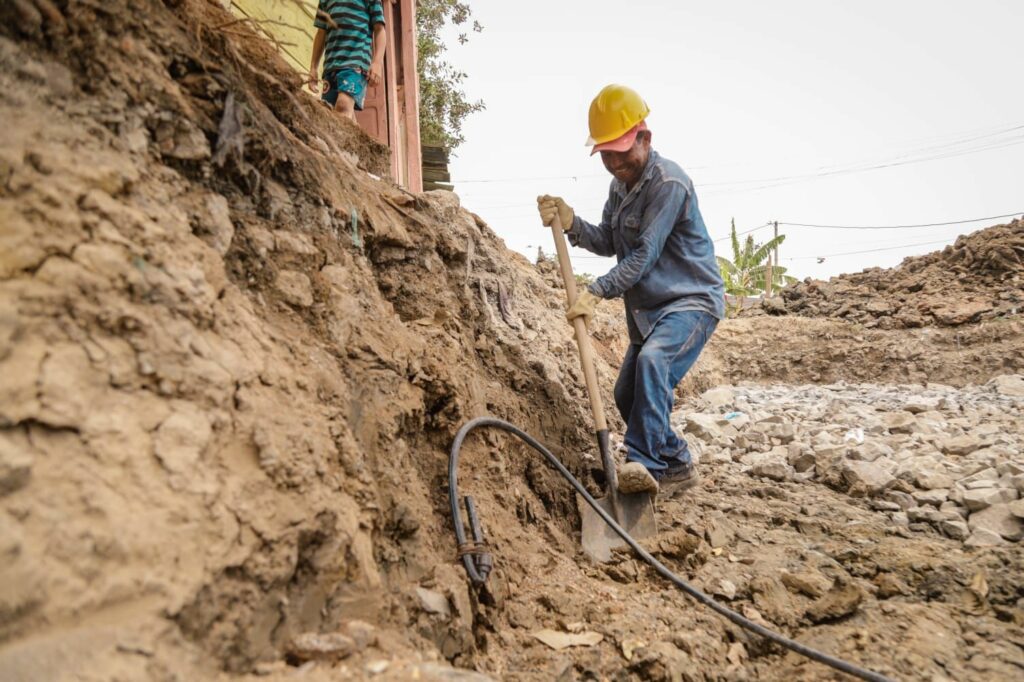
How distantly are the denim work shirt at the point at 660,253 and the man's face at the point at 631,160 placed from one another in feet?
0.20

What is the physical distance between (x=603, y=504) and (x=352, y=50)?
3.62 metres

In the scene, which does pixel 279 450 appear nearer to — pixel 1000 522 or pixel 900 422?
pixel 1000 522

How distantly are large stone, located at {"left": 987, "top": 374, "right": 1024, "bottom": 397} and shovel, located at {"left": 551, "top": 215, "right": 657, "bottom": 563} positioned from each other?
17.3ft

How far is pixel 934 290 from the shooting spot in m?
10.6

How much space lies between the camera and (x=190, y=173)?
191cm

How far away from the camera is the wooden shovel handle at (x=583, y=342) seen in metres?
3.34

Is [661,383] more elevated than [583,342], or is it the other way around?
[583,342]

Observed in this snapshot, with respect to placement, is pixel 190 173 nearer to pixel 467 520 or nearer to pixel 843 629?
pixel 467 520

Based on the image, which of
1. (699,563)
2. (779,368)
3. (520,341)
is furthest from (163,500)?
(779,368)

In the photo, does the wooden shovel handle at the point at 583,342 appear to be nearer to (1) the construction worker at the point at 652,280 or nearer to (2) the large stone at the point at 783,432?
(1) the construction worker at the point at 652,280

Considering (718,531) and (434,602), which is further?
(718,531)

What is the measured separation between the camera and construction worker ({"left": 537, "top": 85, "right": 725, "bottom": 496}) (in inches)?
131

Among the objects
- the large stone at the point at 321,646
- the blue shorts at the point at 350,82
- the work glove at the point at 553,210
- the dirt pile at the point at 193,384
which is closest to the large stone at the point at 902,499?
the dirt pile at the point at 193,384

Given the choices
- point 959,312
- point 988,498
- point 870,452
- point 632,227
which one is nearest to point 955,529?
point 988,498
